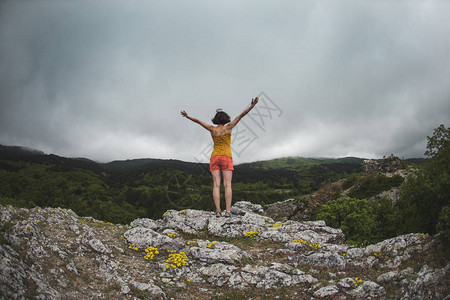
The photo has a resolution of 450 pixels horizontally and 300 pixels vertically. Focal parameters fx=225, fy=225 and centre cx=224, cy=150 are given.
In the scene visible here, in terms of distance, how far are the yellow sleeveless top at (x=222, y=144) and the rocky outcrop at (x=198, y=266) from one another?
3837 millimetres

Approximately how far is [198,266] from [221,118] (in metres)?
6.07

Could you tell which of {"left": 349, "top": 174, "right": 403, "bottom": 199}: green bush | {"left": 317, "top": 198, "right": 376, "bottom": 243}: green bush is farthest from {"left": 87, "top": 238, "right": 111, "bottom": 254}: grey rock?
{"left": 349, "top": 174, "right": 403, "bottom": 199}: green bush

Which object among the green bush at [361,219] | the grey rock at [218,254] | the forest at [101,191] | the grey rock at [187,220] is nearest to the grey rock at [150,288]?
the grey rock at [218,254]

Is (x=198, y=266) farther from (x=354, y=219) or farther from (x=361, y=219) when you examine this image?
(x=361, y=219)

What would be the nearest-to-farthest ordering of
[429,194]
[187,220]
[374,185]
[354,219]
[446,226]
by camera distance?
[446,226]
[429,194]
[187,220]
[354,219]
[374,185]

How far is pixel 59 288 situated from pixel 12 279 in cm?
108

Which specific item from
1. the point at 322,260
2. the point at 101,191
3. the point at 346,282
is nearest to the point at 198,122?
the point at 322,260

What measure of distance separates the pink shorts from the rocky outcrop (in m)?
3.18

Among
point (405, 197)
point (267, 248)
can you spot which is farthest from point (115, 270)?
point (405, 197)

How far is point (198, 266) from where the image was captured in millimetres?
7684

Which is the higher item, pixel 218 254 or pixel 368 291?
pixel 218 254

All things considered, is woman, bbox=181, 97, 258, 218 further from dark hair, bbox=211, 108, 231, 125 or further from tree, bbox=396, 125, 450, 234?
tree, bbox=396, 125, 450, 234

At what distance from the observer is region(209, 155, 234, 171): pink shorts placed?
10062 mm

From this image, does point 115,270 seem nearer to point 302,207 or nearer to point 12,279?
point 12,279
